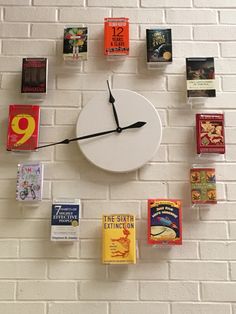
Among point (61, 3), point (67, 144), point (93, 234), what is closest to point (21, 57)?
point (61, 3)

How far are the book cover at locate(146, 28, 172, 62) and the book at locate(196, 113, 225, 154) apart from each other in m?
0.27

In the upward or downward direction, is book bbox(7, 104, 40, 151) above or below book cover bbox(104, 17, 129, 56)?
below

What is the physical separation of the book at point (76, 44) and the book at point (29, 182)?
1.46 feet

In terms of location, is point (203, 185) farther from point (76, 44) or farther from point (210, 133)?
point (76, 44)

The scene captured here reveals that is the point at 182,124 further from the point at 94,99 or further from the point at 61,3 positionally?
the point at 61,3

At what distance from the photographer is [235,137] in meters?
1.57

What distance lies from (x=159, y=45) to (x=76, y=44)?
32cm

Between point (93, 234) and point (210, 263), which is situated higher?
point (93, 234)

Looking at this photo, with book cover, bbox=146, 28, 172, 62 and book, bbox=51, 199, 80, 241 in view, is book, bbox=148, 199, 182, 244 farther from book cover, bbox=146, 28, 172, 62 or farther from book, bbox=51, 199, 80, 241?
book cover, bbox=146, 28, 172, 62

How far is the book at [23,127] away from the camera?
1.51m

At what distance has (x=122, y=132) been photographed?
1.52 metres

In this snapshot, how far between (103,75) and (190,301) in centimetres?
91

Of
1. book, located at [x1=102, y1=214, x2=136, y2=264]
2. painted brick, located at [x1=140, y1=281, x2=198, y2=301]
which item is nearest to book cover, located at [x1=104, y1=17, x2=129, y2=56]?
book, located at [x1=102, y1=214, x2=136, y2=264]

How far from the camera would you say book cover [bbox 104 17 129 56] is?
1.58 metres
